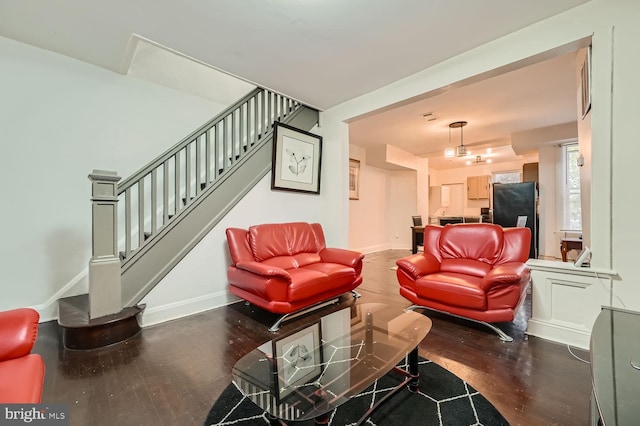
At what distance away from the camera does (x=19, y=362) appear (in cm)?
116

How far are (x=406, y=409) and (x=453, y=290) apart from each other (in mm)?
1285

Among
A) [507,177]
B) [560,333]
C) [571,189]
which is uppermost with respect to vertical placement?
[507,177]

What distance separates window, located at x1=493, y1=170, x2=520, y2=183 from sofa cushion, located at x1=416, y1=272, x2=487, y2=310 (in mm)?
8347

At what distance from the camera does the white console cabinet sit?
81.3 inches

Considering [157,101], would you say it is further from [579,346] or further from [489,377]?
[579,346]

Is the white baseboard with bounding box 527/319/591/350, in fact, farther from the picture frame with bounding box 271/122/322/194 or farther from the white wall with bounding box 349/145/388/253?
the white wall with bounding box 349/145/388/253

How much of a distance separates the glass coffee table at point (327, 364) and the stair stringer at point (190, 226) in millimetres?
1715

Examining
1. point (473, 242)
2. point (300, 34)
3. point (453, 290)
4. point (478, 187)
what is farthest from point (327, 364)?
point (478, 187)

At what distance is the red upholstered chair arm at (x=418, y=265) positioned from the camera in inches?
110

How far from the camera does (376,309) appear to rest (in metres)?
2.20

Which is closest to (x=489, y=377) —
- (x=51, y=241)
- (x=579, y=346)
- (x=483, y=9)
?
(x=579, y=346)

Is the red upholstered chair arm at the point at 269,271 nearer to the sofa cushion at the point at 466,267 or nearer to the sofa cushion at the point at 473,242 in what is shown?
the sofa cushion at the point at 466,267

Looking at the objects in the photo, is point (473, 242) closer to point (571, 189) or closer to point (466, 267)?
point (466, 267)

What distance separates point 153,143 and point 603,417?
415 cm
